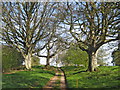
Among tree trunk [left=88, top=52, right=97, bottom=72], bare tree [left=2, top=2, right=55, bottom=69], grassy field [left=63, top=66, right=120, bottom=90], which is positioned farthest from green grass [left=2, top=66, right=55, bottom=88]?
bare tree [left=2, top=2, right=55, bottom=69]

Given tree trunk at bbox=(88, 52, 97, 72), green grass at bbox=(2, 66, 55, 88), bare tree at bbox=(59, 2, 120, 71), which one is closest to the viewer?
green grass at bbox=(2, 66, 55, 88)

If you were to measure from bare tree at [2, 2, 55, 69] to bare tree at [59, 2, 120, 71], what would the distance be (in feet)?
22.5

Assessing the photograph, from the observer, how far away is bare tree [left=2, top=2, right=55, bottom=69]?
938 inches

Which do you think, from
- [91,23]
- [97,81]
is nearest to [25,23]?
[91,23]

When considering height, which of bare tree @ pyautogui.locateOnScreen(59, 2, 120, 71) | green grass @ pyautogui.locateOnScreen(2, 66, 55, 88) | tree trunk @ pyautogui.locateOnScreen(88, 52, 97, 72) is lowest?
green grass @ pyautogui.locateOnScreen(2, 66, 55, 88)

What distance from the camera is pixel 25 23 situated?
2520 centimetres

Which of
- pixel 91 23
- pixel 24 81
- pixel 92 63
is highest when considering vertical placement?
pixel 91 23

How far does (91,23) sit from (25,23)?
12863mm

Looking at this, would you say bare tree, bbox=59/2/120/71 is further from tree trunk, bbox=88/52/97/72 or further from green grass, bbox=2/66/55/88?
green grass, bbox=2/66/55/88

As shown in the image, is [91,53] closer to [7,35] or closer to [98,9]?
[98,9]

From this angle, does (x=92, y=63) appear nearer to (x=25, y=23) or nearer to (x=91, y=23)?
(x=91, y=23)

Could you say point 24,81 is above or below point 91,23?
below

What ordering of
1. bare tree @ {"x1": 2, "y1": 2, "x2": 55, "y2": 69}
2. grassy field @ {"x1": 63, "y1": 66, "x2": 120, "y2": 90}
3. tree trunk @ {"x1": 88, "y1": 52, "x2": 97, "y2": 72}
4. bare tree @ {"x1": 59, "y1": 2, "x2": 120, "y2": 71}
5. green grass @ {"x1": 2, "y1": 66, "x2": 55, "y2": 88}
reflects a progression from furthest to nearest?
bare tree @ {"x1": 2, "y1": 2, "x2": 55, "y2": 69} → tree trunk @ {"x1": 88, "y1": 52, "x2": 97, "y2": 72} → bare tree @ {"x1": 59, "y1": 2, "x2": 120, "y2": 71} → green grass @ {"x1": 2, "y1": 66, "x2": 55, "y2": 88} → grassy field @ {"x1": 63, "y1": 66, "x2": 120, "y2": 90}

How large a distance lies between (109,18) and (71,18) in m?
4.52
